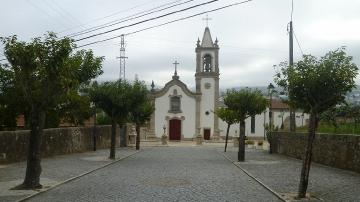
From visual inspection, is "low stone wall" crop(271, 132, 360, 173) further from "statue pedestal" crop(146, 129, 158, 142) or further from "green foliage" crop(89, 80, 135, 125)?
"statue pedestal" crop(146, 129, 158, 142)

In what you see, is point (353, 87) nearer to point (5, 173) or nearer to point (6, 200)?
point (6, 200)

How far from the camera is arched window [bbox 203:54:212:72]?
69.8 meters

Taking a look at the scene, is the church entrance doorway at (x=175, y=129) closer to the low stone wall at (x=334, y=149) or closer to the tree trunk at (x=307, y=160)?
the low stone wall at (x=334, y=149)

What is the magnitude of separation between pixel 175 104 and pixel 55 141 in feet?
130

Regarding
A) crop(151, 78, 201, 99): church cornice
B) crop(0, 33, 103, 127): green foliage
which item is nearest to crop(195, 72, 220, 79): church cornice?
crop(151, 78, 201, 99): church cornice

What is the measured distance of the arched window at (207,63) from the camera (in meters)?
69.8

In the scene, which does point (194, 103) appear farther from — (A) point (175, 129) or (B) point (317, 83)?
(B) point (317, 83)

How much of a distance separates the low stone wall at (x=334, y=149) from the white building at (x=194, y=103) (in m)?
37.9

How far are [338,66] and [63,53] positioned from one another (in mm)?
7275

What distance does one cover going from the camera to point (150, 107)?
46.6m

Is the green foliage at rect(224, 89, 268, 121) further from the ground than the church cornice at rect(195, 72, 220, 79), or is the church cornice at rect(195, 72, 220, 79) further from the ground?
the church cornice at rect(195, 72, 220, 79)

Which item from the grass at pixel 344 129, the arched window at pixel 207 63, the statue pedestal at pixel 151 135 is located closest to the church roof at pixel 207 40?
the arched window at pixel 207 63

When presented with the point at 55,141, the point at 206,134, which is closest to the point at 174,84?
the point at 206,134

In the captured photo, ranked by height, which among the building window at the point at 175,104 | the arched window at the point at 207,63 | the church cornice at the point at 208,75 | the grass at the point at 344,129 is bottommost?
the grass at the point at 344,129
